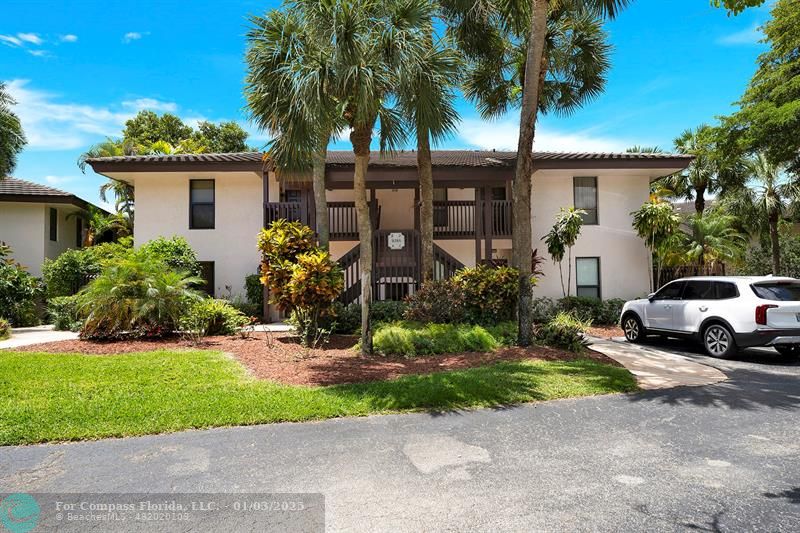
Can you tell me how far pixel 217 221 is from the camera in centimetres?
1605

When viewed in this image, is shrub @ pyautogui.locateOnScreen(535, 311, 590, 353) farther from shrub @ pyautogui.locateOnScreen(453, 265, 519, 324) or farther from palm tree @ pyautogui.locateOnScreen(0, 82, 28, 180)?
palm tree @ pyautogui.locateOnScreen(0, 82, 28, 180)

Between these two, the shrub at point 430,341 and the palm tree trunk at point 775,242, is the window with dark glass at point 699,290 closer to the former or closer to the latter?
the shrub at point 430,341

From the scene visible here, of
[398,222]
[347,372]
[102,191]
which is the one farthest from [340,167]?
[102,191]

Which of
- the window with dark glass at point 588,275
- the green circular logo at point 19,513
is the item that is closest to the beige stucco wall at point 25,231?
the green circular logo at point 19,513

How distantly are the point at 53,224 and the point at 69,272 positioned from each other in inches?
194

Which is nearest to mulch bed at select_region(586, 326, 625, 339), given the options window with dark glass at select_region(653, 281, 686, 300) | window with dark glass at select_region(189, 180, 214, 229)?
window with dark glass at select_region(653, 281, 686, 300)

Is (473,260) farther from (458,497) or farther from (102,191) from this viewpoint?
(102,191)

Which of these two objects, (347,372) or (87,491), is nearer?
(87,491)

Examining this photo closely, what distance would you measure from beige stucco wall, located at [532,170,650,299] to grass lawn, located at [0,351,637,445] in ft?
28.6

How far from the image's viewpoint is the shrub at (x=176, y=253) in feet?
45.0

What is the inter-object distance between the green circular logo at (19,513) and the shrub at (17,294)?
12642mm

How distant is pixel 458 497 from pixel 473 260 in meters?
13.6

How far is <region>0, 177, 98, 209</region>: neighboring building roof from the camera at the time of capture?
1712 cm

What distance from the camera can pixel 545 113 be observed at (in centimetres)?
1404
